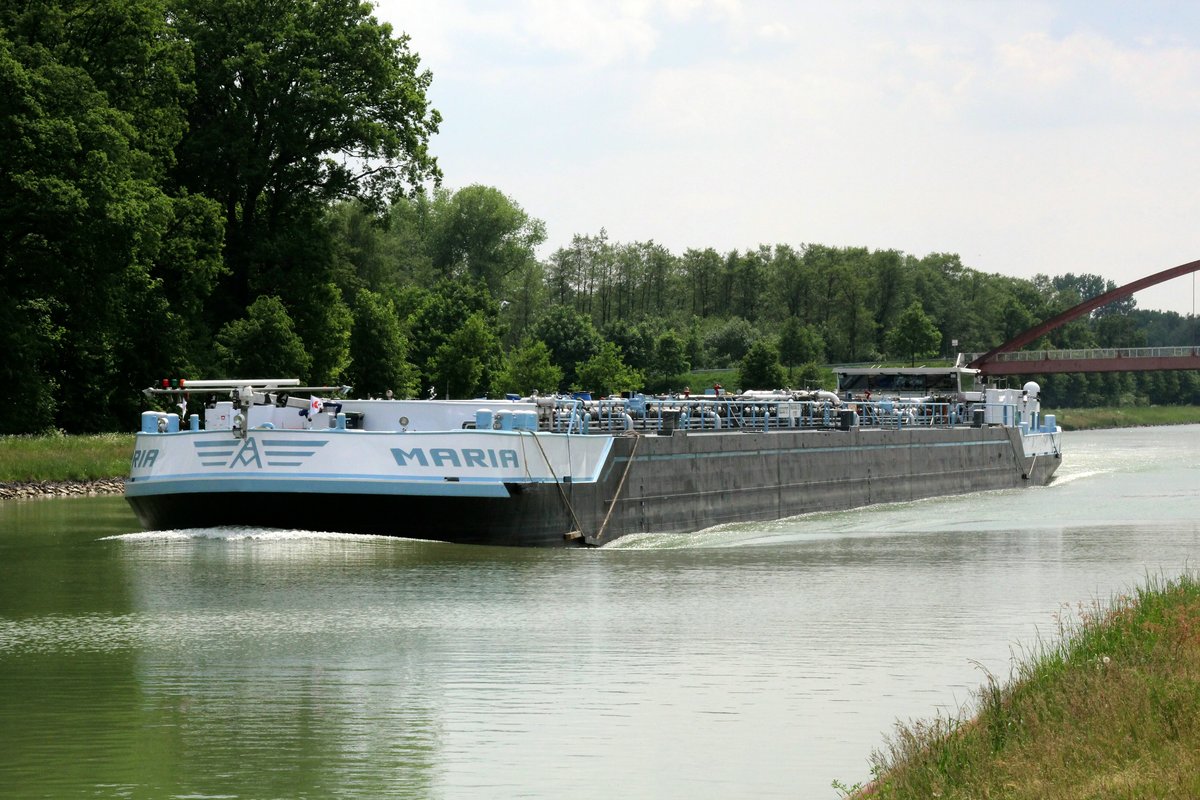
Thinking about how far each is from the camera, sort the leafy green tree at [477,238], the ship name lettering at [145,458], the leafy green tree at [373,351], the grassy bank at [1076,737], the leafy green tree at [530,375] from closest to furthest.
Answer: the grassy bank at [1076,737] → the ship name lettering at [145,458] → the leafy green tree at [373,351] → the leafy green tree at [530,375] → the leafy green tree at [477,238]

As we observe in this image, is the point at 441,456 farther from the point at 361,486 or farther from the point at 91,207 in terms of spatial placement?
the point at 91,207

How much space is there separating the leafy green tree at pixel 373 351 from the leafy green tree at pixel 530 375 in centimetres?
1347

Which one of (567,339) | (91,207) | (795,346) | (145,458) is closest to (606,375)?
(567,339)

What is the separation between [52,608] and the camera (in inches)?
849

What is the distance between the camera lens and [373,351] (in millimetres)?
74125

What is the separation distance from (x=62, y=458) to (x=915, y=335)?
85.2m

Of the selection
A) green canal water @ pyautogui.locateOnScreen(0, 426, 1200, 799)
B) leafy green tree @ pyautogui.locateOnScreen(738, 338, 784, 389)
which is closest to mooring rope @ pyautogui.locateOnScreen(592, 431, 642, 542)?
green canal water @ pyautogui.locateOnScreen(0, 426, 1200, 799)

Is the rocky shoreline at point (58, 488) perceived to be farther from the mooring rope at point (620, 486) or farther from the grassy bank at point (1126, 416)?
the grassy bank at point (1126, 416)

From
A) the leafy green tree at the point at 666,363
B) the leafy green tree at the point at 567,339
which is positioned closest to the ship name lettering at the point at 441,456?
the leafy green tree at the point at 567,339

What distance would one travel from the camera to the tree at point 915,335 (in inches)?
4845

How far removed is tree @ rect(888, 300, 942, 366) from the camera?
4845 inches

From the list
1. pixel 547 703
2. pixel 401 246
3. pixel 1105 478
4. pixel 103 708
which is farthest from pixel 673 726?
pixel 401 246

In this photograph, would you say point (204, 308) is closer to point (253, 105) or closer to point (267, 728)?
point (253, 105)

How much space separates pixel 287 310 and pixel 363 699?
49979 mm
